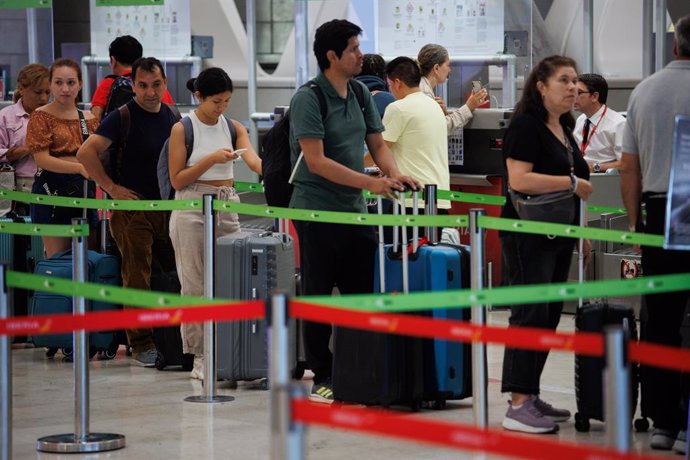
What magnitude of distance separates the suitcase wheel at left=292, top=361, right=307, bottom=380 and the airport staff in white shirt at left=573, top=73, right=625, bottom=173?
8.87 ft

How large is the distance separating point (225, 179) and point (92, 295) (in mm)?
2450

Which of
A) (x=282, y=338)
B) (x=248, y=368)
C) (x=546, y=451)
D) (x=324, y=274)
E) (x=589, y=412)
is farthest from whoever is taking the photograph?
(x=248, y=368)

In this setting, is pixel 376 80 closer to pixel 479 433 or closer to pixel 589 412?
pixel 589 412

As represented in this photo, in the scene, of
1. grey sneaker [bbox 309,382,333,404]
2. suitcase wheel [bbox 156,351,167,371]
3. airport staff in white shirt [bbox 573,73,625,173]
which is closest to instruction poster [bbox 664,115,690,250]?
grey sneaker [bbox 309,382,333,404]

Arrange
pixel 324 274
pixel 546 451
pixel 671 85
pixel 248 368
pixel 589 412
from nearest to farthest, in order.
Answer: pixel 546 451 < pixel 671 85 < pixel 589 412 < pixel 324 274 < pixel 248 368

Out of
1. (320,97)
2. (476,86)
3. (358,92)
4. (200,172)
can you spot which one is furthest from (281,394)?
(476,86)

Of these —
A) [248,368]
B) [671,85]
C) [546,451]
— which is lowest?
[248,368]

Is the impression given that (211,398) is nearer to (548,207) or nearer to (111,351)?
(111,351)

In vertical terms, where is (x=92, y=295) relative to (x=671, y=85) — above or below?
below

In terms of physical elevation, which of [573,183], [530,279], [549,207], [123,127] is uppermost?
[123,127]

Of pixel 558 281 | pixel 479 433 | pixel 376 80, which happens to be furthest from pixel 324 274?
pixel 479 433

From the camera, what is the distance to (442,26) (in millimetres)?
10742

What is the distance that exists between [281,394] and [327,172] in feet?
9.27

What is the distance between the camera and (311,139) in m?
5.92
